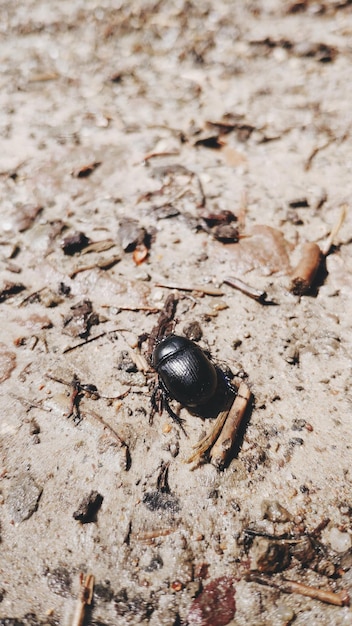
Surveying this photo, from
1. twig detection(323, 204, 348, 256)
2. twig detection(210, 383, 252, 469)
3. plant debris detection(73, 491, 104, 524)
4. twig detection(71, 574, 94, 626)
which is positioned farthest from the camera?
twig detection(323, 204, 348, 256)

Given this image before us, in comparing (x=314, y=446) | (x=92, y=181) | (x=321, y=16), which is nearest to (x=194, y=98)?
(x=92, y=181)

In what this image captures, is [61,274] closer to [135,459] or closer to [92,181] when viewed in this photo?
[92,181]

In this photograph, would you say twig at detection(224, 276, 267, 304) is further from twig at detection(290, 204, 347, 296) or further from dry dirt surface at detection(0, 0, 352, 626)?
twig at detection(290, 204, 347, 296)

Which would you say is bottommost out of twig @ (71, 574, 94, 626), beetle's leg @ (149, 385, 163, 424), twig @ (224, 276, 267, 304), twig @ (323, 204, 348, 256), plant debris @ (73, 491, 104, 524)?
twig @ (71, 574, 94, 626)

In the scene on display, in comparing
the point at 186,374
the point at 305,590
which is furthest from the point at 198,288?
the point at 305,590

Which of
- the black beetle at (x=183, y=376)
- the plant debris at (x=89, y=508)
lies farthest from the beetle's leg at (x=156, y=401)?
the plant debris at (x=89, y=508)

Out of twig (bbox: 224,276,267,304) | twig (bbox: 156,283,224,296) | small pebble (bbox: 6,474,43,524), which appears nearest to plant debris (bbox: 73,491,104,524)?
small pebble (bbox: 6,474,43,524)

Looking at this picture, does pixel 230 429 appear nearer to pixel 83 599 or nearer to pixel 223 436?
pixel 223 436
